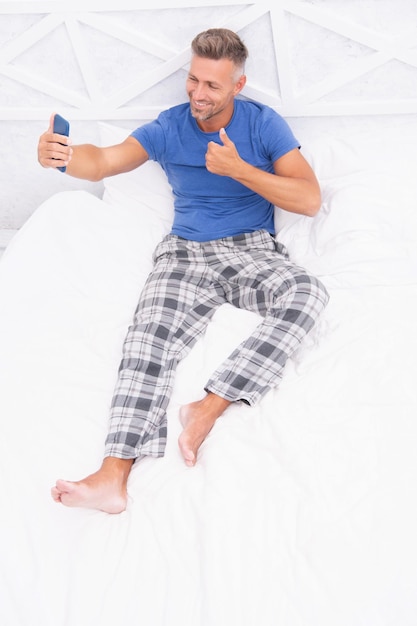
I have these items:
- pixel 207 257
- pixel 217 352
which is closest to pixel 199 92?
pixel 207 257

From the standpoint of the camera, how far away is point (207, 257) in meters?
1.69

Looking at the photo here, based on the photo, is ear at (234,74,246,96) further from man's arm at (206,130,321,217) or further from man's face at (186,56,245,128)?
man's arm at (206,130,321,217)

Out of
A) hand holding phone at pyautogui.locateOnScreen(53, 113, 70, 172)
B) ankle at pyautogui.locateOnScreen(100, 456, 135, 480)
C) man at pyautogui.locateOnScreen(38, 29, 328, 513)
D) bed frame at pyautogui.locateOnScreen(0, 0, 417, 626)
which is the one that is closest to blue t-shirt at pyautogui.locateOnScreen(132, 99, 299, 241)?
man at pyautogui.locateOnScreen(38, 29, 328, 513)

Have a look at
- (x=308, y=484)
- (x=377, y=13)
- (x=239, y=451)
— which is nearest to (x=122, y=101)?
(x=377, y=13)

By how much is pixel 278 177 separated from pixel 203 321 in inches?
19.2

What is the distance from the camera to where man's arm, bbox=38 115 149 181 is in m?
1.49

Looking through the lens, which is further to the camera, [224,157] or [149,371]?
[224,157]

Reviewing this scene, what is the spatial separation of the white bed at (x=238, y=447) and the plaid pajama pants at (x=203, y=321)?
0.15ft

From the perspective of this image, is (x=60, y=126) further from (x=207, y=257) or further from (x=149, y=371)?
(x=149, y=371)

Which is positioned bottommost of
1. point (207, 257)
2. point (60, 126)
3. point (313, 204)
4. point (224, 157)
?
point (207, 257)

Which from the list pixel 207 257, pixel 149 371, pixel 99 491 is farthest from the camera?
pixel 207 257

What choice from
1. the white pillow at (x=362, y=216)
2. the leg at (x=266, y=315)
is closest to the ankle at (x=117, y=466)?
the leg at (x=266, y=315)

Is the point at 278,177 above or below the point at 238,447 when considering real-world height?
above

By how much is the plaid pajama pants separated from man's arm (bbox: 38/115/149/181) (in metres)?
0.28
